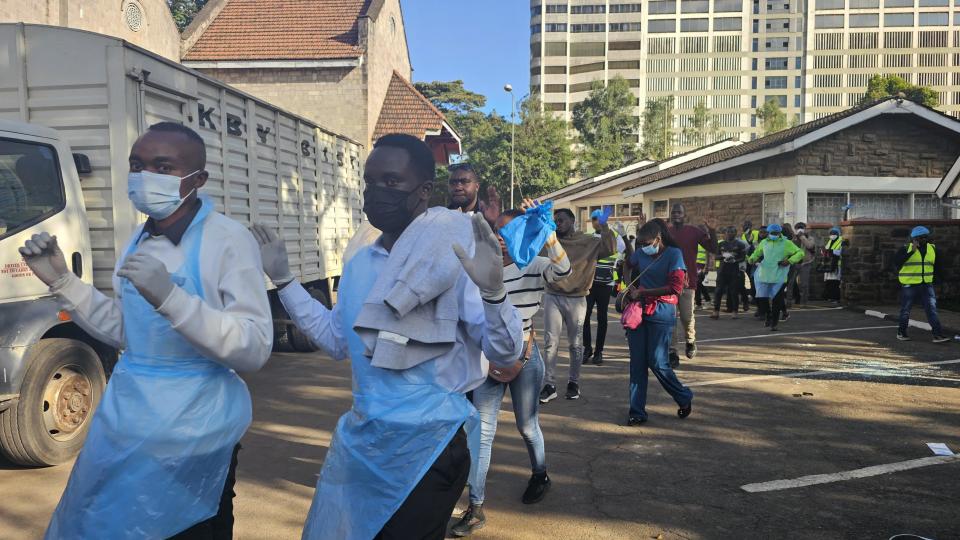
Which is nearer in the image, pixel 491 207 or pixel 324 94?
pixel 491 207

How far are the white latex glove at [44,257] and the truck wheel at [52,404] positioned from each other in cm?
302

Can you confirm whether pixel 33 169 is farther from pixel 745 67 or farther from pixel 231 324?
pixel 745 67

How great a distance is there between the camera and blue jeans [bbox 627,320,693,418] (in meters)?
6.34

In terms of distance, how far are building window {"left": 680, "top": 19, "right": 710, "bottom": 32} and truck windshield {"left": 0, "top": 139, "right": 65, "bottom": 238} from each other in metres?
103

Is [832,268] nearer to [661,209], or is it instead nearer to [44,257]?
[661,209]

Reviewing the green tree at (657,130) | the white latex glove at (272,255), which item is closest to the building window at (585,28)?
the green tree at (657,130)

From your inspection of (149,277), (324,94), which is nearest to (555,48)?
(324,94)

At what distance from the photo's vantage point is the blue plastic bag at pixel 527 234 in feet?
11.9

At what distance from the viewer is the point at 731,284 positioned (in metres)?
14.6

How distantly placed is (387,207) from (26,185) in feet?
13.2

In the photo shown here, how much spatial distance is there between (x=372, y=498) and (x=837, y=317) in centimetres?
1378

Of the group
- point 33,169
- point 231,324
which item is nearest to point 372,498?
point 231,324

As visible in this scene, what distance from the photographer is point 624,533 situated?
13.8ft

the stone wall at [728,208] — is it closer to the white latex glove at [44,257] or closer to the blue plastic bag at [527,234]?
the blue plastic bag at [527,234]
